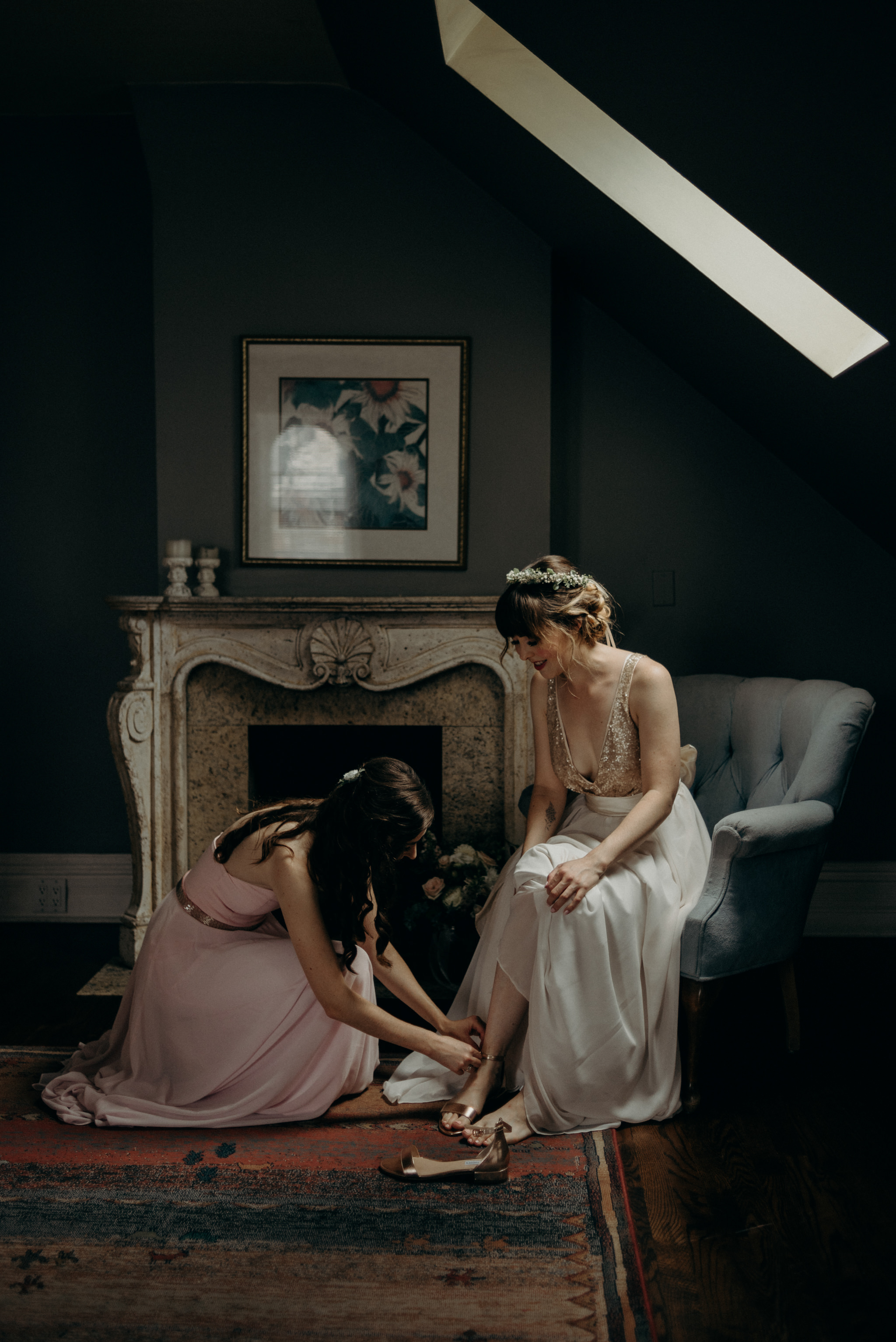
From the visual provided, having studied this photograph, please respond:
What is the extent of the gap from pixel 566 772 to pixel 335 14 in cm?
223

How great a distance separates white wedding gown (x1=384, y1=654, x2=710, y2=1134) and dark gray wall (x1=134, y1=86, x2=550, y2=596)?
1237 millimetres

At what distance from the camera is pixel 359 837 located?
1829mm

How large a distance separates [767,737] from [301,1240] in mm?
1705

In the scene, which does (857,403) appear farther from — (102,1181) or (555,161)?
(102,1181)

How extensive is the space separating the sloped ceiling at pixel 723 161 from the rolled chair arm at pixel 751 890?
1087 mm

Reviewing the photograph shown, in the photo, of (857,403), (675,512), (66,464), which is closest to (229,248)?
(66,464)

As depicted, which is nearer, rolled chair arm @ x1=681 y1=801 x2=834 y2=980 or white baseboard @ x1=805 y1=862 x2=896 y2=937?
rolled chair arm @ x1=681 y1=801 x2=834 y2=980

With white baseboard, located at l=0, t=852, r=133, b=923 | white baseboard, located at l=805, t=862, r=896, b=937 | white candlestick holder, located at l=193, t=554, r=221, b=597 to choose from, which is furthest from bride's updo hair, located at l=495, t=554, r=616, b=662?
white baseboard, located at l=0, t=852, r=133, b=923

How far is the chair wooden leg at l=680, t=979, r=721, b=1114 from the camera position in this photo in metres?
2.04

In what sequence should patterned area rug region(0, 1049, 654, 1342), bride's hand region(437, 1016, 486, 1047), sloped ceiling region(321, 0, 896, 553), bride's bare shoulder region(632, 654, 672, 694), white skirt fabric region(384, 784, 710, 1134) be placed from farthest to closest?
1. bride's bare shoulder region(632, 654, 672, 694)
2. bride's hand region(437, 1016, 486, 1047)
3. white skirt fabric region(384, 784, 710, 1134)
4. sloped ceiling region(321, 0, 896, 553)
5. patterned area rug region(0, 1049, 654, 1342)

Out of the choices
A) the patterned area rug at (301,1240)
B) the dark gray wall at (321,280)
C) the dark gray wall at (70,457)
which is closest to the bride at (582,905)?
the patterned area rug at (301,1240)

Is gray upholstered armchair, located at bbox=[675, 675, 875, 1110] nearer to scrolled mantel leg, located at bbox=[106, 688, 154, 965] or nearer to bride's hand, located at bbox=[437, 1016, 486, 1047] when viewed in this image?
bride's hand, located at bbox=[437, 1016, 486, 1047]

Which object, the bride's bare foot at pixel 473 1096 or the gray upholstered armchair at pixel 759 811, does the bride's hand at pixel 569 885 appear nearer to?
the gray upholstered armchair at pixel 759 811

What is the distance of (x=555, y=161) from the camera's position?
2590mm
